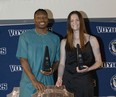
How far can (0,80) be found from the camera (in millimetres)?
3104

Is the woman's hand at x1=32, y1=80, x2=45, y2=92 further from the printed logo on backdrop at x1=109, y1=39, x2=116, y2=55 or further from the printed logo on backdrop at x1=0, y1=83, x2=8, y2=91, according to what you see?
the printed logo on backdrop at x1=109, y1=39, x2=116, y2=55

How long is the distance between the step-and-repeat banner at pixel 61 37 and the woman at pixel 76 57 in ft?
2.26

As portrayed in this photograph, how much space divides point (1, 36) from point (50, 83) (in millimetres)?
905

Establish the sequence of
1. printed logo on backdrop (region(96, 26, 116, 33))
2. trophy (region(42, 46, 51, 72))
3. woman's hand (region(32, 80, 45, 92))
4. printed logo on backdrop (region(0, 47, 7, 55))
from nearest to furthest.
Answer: woman's hand (region(32, 80, 45, 92))
trophy (region(42, 46, 51, 72))
printed logo on backdrop (region(0, 47, 7, 55))
printed logo on backdrop (region(96, 26, 116, 33))

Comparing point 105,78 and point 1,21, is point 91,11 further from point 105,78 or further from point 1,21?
point 1,21

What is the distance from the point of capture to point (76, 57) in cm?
245

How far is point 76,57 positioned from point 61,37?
2.42ft

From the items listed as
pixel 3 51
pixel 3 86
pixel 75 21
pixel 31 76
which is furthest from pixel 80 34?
pixel 3 86

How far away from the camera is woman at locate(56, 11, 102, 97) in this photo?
8.00ft

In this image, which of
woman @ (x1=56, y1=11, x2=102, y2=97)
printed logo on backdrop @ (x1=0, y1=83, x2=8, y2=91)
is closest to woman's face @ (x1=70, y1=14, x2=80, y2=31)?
woman @ (x1=56, y1=11, x2=102, y2=97)

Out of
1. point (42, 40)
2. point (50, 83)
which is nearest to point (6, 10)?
point (42, 40)

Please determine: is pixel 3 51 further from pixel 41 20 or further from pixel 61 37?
pixel 41 20

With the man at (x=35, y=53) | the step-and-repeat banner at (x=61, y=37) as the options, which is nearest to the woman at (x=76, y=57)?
the man at (x=35, y=53)

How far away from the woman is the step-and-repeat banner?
69 centimetres
